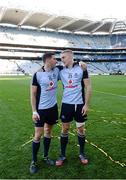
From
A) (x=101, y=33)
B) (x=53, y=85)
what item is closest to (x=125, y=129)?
(x=53, y=85)

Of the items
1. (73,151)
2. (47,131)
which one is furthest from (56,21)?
(47,131)

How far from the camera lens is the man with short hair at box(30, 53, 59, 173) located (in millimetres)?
6121

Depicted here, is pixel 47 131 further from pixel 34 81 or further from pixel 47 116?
pixel 34 81

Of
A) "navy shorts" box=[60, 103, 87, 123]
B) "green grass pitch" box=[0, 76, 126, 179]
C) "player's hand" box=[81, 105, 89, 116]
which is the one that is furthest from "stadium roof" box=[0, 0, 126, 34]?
"player's hand" box=[81, 105, 89, 116]

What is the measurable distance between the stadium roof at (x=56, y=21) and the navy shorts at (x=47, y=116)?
64.7 meters

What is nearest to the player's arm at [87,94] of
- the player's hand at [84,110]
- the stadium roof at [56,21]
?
the player's hand at [84,110]

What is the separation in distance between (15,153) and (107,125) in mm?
3939

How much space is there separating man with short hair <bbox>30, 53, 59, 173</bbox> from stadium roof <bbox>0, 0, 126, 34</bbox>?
64.6 meters

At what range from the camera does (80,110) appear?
6348 millimetres

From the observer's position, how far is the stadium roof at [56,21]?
71625 millimetres

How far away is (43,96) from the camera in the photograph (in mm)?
6211

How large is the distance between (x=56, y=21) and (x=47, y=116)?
75.6 m

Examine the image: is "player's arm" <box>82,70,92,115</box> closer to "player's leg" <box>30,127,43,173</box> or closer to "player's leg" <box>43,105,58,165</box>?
"player's leg" <box>43,105,58,165</box>

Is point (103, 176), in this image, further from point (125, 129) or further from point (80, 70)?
point (125, 129)
